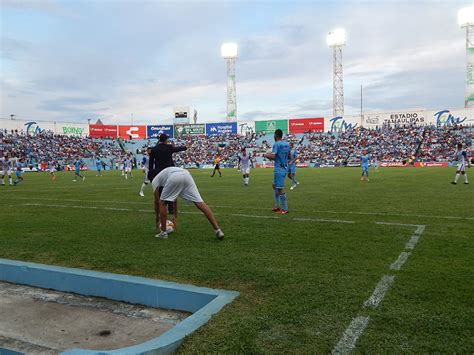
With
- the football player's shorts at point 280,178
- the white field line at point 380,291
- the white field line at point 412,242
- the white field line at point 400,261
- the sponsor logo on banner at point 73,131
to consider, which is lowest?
the white field line at point 412,242

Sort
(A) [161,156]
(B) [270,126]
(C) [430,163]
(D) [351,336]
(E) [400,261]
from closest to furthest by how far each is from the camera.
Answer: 1. (D) [351,336]
2. (E) [400,261]
3. (A) [161,156]
4. (C) [430,163]
5. (B) [270,126]

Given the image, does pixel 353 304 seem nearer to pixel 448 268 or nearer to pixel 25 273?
pixel 448 268

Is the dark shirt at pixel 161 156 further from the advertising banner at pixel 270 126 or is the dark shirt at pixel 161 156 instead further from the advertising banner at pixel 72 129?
the advertising banner at pixel 72 129

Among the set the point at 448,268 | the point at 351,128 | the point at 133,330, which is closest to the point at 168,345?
the point at 133,330

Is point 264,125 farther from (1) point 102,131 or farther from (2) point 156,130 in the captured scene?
(1) point 102,131

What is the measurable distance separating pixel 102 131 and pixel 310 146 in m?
35.1

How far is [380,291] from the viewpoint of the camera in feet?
13.7

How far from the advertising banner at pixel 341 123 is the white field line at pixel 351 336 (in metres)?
59.2

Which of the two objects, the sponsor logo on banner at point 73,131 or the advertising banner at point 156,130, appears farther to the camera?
the advertising banner at point 156,130

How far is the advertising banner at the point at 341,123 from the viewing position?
59500 mm

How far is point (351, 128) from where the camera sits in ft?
196

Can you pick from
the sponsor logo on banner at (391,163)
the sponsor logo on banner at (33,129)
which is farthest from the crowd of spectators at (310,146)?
the sponsor logo on banner at (391,163)

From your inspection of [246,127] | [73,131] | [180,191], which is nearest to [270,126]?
[246,127]

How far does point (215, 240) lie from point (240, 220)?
2.25m
